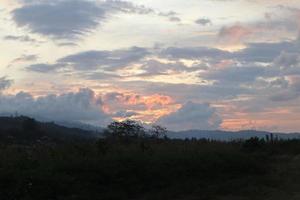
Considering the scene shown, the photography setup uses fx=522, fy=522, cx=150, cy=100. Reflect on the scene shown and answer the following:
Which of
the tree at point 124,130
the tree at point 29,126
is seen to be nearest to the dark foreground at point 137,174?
the tree at point 124,130

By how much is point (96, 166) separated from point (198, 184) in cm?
364

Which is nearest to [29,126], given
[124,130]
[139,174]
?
[124,130]

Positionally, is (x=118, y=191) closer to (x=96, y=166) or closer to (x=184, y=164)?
(x=96, y=166)

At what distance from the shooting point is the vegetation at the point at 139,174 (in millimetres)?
15766

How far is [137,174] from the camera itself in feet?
59.0

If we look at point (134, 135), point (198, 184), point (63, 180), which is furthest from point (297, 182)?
point (134, 135)

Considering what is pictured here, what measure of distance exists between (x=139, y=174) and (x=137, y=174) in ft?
0.27

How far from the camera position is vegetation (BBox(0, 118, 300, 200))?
51.7 ft

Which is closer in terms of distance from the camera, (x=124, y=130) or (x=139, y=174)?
(x=139, y=174)

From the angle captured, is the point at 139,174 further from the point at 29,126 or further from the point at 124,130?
the point at 29,126

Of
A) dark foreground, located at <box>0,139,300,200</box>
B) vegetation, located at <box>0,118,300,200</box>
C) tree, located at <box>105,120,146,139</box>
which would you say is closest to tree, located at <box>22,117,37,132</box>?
tree, located at <box>105,120,146,139</box>

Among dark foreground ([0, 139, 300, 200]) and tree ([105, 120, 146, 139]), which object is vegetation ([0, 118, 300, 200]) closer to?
dark foreground ([0, 139, 300, 200])

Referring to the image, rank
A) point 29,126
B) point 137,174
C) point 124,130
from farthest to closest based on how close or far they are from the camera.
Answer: point 29,126 → point 124,130 → point 137,174

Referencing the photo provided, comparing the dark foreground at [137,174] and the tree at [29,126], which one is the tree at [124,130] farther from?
the tree at [29,126]
